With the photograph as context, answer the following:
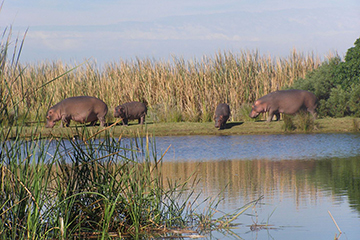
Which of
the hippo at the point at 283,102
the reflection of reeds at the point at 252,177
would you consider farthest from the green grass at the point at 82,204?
the hippo at the point at 283,102

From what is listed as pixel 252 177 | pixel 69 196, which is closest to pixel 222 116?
pixel 252 177

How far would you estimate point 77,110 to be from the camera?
43.1 feet

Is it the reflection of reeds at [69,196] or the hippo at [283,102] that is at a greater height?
the hippo at [283,102]

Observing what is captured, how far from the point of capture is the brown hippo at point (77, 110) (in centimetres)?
1314

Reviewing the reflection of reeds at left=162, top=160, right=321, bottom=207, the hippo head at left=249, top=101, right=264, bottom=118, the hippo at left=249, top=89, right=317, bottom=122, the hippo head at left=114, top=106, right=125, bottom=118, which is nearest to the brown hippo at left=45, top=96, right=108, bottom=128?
the hippo head at left=114, top=106, right=125, bottom=118

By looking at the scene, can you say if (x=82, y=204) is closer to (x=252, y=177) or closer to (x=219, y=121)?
(x=252, y=177)

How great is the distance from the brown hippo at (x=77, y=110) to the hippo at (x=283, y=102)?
12.6 feet

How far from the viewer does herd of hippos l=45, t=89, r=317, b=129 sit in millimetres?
13125

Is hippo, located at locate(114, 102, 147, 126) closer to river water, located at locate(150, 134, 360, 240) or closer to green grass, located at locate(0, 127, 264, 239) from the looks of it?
river water, located at locate(150, 134, 360, 240)

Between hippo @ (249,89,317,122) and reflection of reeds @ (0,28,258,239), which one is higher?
hippo @ (249,89,317,122)

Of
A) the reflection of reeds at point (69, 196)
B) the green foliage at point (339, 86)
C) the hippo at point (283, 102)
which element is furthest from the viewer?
the green foliage at point (339, 86)

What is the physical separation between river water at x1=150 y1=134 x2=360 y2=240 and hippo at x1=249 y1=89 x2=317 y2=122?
2.11 meters

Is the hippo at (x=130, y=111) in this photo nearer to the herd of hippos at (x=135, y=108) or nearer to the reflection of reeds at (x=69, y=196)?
the herd of hippos at (x=135, y=108)

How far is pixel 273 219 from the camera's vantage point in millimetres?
4227
